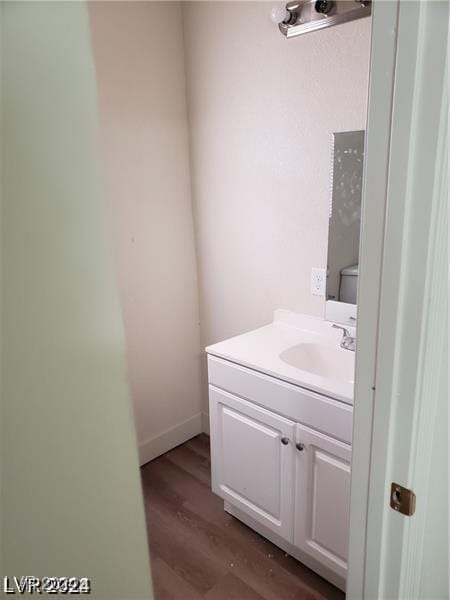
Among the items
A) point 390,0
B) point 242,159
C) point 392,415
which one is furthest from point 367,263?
point 242,159

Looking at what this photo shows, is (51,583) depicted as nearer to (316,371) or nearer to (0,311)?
(0,311)

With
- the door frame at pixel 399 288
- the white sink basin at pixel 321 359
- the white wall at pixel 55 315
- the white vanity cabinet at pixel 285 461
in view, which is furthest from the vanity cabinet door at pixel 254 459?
the white wall at pixel 55 315

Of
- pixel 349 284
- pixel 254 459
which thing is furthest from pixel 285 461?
pixel 349 284

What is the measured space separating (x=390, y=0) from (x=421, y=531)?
931 millimetres

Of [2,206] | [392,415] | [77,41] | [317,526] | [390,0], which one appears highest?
[390,0]

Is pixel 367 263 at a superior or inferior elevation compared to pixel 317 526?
superior

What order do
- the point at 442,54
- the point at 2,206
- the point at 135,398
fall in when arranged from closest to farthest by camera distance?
the point at 2,206, the point at 442,54, the point at 135,398

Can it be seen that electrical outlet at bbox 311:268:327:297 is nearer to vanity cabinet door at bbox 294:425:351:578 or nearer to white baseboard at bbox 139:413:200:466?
vanity cabinet door at bbox 294:425:351:578

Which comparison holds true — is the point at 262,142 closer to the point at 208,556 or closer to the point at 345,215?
the point at 345,215

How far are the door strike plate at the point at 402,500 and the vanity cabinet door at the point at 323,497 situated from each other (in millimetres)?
617

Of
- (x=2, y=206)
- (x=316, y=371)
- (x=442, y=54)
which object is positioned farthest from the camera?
(x=316, y=371)

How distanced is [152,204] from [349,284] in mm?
1085

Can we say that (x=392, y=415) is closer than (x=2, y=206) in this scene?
No

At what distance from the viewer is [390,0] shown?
61cm
